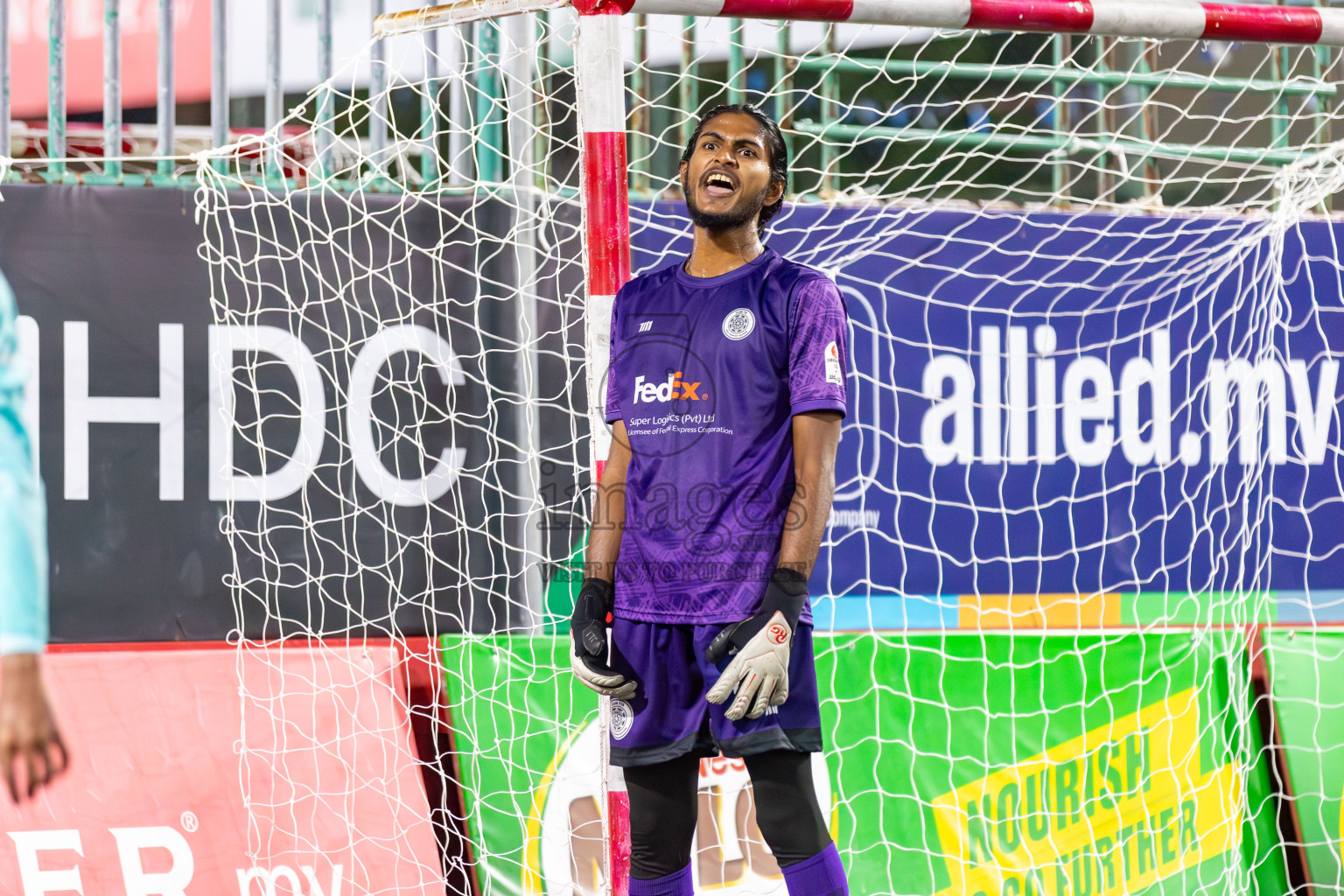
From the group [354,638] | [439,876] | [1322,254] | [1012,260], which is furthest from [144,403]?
[1322,254]

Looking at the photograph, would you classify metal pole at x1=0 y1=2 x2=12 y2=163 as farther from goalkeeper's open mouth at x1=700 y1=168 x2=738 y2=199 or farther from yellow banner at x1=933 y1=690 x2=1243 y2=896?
yellow banner at x1=933 y1=690 x2=1243 y2=896

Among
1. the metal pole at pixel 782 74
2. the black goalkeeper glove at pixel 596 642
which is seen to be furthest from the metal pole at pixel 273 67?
the black goalkeeper glove at pixel 596 642

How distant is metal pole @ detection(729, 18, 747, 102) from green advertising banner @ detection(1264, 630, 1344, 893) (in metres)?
2.47

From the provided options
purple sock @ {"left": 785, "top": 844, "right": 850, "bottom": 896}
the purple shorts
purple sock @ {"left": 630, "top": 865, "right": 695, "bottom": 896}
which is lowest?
purple sock @ {"left": 630, "top": 865, "right": 695, "bottom": 896}

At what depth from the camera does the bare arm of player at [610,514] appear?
2.09 metres

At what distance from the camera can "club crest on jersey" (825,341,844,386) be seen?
6.31 ft

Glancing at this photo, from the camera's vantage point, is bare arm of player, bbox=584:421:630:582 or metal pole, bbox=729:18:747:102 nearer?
bare arm of player, bbox=584:421:630:582

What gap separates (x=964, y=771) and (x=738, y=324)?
1735mm

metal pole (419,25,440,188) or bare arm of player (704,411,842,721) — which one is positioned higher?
metal pole (419,25,440,188)

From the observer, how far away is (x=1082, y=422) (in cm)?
393

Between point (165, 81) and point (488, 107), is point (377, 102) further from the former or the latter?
point (165, 81)

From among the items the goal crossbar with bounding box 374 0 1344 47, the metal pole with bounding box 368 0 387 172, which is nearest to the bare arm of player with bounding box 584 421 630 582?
the goal crossbar with bounding box 374 0 1344 47

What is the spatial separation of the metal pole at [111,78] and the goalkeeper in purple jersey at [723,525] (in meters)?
2.44

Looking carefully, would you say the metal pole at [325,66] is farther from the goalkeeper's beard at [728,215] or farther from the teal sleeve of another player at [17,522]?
the goalkeeper's beard at [728,215]
